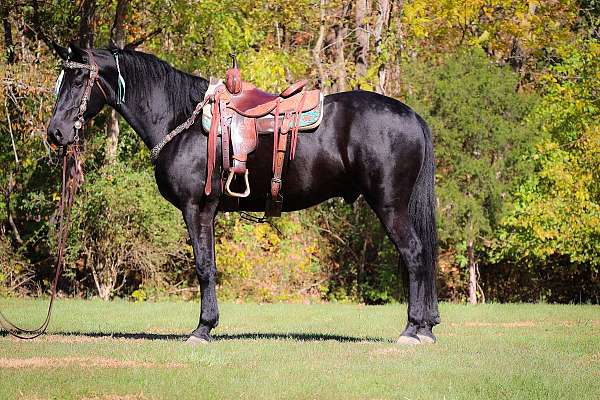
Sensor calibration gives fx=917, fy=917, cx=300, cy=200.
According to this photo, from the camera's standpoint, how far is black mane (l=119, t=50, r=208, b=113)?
9.48 m

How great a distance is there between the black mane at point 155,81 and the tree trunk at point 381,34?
12363 mm

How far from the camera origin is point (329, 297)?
2069 cm

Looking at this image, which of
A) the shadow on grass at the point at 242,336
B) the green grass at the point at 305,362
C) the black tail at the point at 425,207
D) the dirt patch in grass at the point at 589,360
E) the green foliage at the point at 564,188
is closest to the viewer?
the green grass at the point at 305,362

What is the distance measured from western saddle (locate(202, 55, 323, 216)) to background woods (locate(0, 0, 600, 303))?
31.6 feet

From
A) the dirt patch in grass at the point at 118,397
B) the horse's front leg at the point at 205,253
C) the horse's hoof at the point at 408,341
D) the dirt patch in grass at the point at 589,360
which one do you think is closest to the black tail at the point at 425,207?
the horse's hoof at the point at 408,341

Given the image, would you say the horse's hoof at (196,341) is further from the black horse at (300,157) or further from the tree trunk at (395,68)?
the tree trunk at (395,68)

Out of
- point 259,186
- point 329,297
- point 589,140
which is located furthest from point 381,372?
point 329,297

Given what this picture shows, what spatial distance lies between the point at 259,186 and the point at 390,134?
56.6 inches

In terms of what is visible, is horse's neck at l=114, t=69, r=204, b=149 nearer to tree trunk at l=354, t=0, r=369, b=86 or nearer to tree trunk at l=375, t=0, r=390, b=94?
tree trunk at l=375, t=0, r=390, b=94

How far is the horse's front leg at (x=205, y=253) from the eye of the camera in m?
9.20

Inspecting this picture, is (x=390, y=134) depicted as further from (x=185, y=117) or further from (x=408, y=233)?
(x=185, y=117)

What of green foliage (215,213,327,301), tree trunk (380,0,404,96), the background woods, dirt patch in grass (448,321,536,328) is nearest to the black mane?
dirt patch in grass (448,321,536,328)

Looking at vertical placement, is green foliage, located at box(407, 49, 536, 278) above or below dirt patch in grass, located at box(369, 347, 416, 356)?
above

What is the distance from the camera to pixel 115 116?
783 inches
